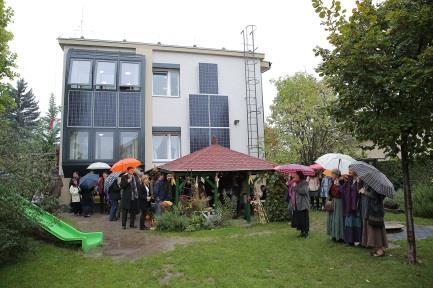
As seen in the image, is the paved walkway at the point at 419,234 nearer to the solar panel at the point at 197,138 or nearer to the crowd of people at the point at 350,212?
the crowd of people at the point at 350,212

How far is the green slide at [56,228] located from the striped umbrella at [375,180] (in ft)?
22.9

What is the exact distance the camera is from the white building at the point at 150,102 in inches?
761

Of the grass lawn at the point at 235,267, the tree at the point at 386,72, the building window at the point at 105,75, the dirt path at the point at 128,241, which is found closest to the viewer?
the tree at the point at 386,72

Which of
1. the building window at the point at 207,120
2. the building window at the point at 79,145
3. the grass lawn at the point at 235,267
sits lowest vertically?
the grass lawn at the point at 235,267

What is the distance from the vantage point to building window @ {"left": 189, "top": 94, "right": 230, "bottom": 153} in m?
21.5

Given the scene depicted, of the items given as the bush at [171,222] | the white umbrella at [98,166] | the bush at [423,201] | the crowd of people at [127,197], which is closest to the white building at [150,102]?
the white umbrella at [98,166]

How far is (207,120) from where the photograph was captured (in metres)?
21.8

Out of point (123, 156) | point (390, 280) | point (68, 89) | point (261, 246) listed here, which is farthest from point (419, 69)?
point (68, 89)

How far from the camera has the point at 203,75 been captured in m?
22.2

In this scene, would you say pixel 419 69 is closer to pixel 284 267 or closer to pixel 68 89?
pixel 284 267

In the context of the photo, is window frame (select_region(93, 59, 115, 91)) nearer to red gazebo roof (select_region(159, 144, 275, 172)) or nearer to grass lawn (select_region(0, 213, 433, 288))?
red gazebo roof (select_region(159, 144, 275, 172))

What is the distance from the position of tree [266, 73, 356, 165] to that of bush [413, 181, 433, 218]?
696cm

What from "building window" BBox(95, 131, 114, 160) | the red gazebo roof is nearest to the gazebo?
the red gazebo roof

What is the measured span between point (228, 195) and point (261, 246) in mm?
5980
